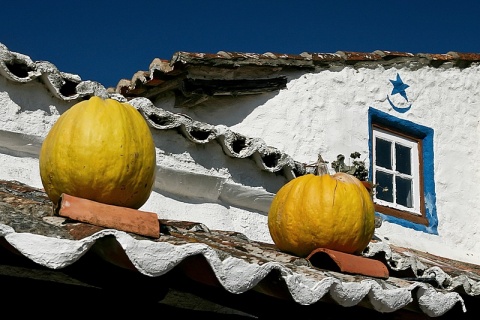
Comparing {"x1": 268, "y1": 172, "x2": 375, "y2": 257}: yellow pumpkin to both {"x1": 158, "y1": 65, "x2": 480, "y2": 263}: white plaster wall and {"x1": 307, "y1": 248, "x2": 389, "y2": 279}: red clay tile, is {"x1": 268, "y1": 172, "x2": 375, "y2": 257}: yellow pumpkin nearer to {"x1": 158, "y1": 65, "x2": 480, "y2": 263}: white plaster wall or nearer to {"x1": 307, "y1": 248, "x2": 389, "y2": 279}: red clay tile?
{"x1": 307, "y1": 248, "x2": 389, "y2": 279}: red clay tile

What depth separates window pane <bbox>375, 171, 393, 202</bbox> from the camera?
9164mm

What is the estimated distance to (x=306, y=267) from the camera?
14.2 feet

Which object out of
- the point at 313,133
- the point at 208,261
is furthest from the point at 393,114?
the point at 208,261

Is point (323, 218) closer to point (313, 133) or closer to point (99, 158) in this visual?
point (99, 158)

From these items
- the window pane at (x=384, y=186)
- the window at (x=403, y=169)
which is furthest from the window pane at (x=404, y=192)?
the window pane at (x=384, y=186)

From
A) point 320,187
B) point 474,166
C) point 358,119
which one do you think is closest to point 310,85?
point 358,119

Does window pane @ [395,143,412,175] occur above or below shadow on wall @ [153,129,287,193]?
above

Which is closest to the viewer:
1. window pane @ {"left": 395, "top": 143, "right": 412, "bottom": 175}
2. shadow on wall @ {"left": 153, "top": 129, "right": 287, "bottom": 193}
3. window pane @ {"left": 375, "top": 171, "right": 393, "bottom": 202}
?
shadow on wall @ {"left": 153, "top": 129, "right": 287, "bottom": 193}

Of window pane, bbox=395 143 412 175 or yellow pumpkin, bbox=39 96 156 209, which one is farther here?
window pane, bbox=395 143 412 175

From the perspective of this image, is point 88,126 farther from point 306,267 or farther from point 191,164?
point 191,164

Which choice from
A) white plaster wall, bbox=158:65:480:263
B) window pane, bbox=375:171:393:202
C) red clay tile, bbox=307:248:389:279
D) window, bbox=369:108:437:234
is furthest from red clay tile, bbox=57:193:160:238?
window pane, bbox=375:171:393:202

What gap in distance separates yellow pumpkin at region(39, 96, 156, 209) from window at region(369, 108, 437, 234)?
16.7ft

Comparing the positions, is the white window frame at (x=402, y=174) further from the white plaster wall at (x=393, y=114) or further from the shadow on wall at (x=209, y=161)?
the shadow on wall at (x=209, y=161)

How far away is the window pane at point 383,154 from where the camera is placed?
939cm
